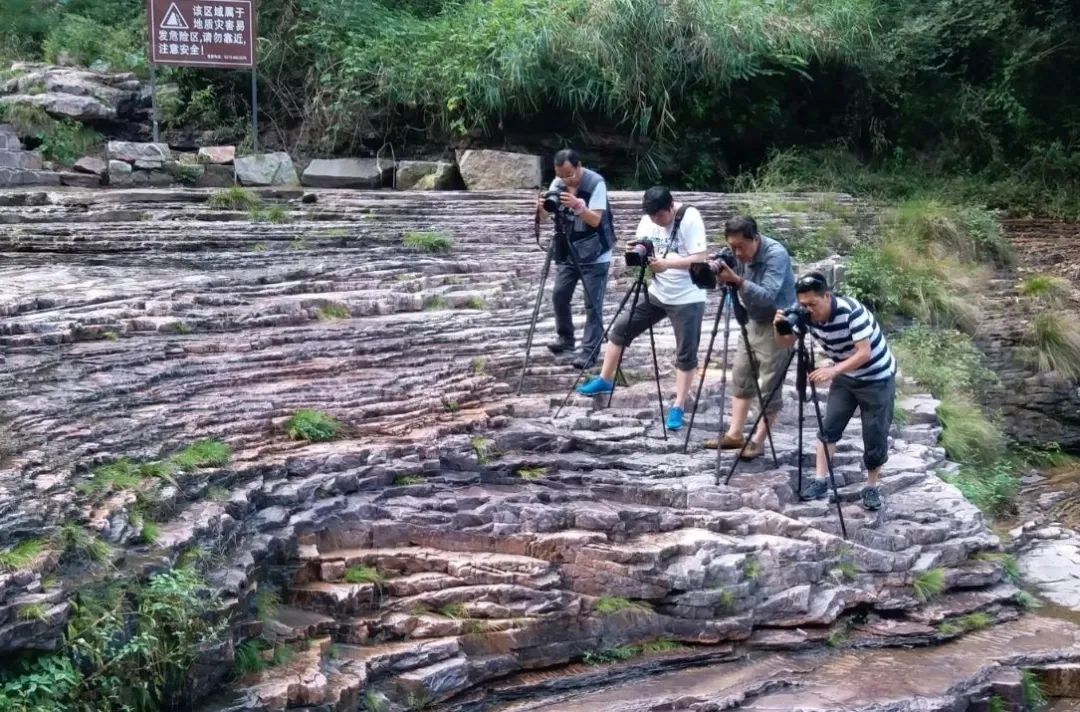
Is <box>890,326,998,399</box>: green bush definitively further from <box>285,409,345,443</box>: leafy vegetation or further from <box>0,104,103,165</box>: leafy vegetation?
<box>0,104,103,165</box>: leafy vegetation

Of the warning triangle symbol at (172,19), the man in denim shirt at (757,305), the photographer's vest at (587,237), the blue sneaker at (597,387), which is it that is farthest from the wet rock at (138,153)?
the man in denim shirt at (757,305)

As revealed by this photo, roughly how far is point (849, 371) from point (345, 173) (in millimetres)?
8189

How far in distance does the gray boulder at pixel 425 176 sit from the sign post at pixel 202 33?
1839 millimetres

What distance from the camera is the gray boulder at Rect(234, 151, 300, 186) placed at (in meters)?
13.1

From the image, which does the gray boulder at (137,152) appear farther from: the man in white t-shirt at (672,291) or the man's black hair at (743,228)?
the man's black hair at (743,228)

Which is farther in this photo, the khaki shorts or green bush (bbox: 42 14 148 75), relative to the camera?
green bush (bbox: 42 14 148 75)

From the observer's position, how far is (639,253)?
6.88 m

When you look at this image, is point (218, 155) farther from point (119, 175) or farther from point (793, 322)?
point (793, 322)

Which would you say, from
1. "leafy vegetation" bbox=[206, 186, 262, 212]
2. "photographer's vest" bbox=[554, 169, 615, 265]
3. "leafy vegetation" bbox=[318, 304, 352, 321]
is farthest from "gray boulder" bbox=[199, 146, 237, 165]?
"photographer's vest" bbox=[554, 169, 615, 265]

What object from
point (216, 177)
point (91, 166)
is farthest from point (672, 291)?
point (91, 166)

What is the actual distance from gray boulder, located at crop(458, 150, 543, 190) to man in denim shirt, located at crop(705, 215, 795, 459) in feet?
20.9

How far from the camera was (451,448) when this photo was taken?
6977mm

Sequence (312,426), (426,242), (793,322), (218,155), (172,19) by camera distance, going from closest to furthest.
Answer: (793,322)
(312,426)
(426,242)
(172,19)
(218,155)

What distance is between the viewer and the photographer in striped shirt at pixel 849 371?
6.39 meters
